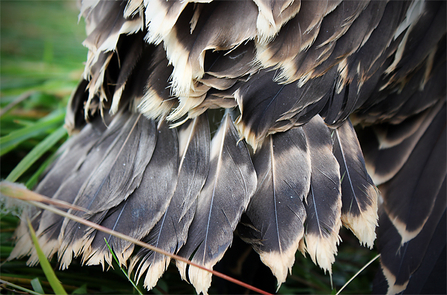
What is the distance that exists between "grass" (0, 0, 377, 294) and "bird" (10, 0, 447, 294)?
14cm

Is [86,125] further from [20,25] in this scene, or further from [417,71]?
[20,25]

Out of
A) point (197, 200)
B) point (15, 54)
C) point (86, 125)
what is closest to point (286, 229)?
point (197, 200)

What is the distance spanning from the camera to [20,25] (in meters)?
2.35

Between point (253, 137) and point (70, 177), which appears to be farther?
point (70, 177)

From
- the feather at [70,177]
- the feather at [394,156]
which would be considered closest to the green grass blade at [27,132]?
the feather at [70,177]

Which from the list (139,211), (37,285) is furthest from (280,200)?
(37,285)

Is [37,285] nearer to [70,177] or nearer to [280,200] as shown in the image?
[70,177]

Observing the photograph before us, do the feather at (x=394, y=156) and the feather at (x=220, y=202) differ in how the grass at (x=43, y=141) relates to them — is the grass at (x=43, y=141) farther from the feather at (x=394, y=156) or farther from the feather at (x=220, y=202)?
the feather at (x=394, y=156)

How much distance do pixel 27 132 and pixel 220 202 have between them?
0.79m

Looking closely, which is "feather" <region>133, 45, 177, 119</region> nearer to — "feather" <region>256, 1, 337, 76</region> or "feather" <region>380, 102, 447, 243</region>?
"feather" <region>256, 1, 337, 76</region>

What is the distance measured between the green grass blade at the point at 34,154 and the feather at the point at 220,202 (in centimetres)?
56

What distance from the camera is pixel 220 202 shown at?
1.77 ft

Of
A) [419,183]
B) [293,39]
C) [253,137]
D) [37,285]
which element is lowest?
[37,285]

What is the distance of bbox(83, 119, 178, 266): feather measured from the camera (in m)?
0.54
